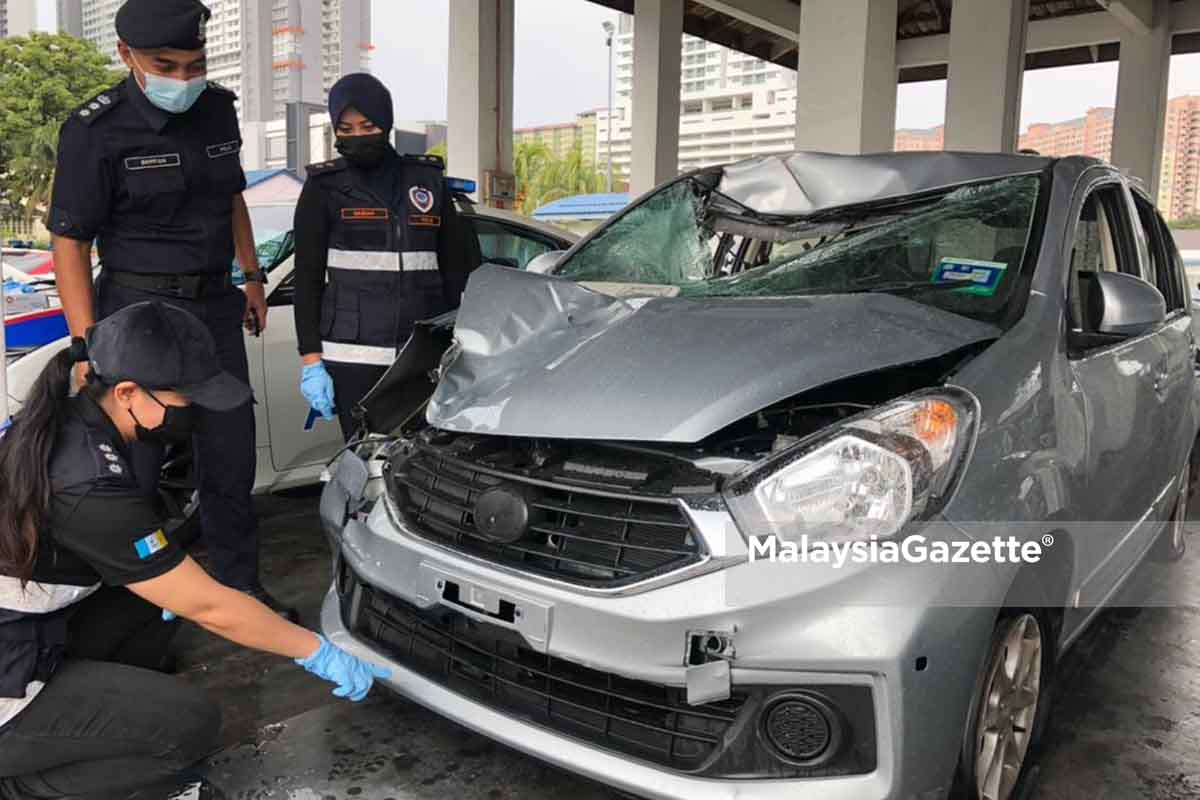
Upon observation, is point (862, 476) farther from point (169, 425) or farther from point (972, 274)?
point (169, 425)

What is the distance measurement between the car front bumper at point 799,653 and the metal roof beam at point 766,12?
1420cm

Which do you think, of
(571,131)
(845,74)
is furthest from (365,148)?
(571,131)

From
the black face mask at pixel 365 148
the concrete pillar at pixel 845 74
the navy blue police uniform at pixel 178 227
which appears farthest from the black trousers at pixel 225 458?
the concrete pillar at pixel 845 74

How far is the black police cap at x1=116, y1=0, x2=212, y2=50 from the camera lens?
8.18 ft

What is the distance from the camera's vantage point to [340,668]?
6.40 feet

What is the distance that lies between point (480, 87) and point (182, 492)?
33.8 ft

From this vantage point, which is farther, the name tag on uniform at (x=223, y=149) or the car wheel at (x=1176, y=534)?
the car wheel at (x=1176, y=534)

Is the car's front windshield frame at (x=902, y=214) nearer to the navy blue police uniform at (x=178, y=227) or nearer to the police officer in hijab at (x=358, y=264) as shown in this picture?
the police officer in hijab at (x=358, y=264)

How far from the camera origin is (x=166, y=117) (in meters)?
2.69

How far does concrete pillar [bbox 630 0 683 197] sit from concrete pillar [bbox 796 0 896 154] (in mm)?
7835

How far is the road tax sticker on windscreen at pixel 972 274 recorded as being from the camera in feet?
7.36

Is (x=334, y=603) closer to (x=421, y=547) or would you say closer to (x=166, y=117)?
(x=421, y=547)

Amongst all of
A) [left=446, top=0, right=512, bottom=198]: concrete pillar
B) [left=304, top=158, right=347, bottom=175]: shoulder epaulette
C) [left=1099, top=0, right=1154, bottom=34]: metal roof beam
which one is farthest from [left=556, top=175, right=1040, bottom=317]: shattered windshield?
[left=1099, top=0, right=1154, bottom=34]: metal roof beam

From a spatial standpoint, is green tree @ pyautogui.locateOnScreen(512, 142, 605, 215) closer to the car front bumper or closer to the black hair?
the black hair
